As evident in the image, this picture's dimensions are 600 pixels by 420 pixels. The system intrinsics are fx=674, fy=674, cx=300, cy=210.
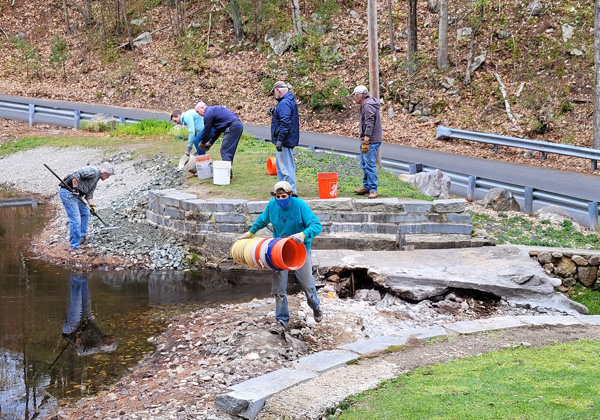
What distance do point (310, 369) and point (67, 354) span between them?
10.1 feet

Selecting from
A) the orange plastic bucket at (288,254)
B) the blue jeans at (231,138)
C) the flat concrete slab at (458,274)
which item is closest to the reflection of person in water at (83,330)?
the orange plastic bucket at (288,254)

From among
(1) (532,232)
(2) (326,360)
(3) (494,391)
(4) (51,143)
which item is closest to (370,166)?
(1) (532,232)

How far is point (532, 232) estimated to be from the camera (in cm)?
1213

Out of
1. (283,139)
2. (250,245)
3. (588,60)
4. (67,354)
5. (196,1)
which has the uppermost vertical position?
(196,1)

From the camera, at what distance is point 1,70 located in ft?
101

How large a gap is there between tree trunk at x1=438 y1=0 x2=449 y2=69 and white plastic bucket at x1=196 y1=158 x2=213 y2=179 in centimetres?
1280

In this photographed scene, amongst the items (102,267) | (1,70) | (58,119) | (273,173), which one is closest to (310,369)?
(102,267)

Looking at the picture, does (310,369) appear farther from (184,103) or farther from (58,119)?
(184,103)

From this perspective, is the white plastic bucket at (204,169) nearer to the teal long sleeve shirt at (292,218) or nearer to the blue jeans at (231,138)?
the blue jeans at (231,138)

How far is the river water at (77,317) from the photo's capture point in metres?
6.83

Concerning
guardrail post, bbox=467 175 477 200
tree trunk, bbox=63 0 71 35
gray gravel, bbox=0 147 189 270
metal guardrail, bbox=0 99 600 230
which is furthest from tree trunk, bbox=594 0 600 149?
tree trunk, bbox=63 0 71 35

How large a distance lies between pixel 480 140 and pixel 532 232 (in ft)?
26.1

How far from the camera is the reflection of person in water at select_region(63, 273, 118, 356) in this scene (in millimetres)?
7851

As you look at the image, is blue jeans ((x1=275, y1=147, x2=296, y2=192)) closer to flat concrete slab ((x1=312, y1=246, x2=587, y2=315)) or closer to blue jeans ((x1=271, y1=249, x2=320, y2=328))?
flat concrete slab ((x1=312, y1=246, x2=587, y2=315))
